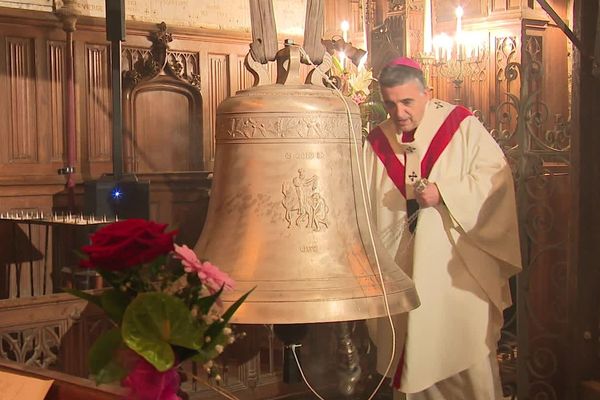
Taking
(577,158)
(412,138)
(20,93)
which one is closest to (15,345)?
(412,138)

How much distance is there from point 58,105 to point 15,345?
3.15m

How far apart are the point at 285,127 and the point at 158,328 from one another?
79 centimetres

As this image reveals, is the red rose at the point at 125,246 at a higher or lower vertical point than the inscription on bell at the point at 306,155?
lower

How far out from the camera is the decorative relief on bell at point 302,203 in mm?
2035

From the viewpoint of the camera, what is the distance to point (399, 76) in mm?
3203

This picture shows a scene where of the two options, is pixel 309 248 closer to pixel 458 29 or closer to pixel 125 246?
pixel 125 246

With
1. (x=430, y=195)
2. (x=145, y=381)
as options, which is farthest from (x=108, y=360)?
(x=430, y=195)

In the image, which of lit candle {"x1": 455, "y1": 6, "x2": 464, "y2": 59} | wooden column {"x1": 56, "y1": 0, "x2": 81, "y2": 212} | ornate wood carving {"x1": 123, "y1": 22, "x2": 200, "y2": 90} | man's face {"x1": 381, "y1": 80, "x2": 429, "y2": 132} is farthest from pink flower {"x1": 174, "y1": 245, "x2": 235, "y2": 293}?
Result: ornate wood carving {"x1": 123, "y1": 22, "x2": 200, "y2": 90}

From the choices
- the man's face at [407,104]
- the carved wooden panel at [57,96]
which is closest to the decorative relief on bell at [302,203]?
the man's face at [407,104]

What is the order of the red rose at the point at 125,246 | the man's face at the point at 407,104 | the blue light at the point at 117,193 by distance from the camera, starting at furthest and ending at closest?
1. the blue light at the point at 117,193
2. the man's face at the point at 407,104
3. the red rose at the point at 125,246

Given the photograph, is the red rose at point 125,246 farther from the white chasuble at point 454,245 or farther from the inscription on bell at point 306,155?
the white chasuble at point 454,245

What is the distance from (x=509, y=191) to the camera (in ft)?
10.2

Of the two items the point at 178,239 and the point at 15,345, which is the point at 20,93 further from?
the point at 15,345

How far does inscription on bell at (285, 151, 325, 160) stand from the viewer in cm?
204
